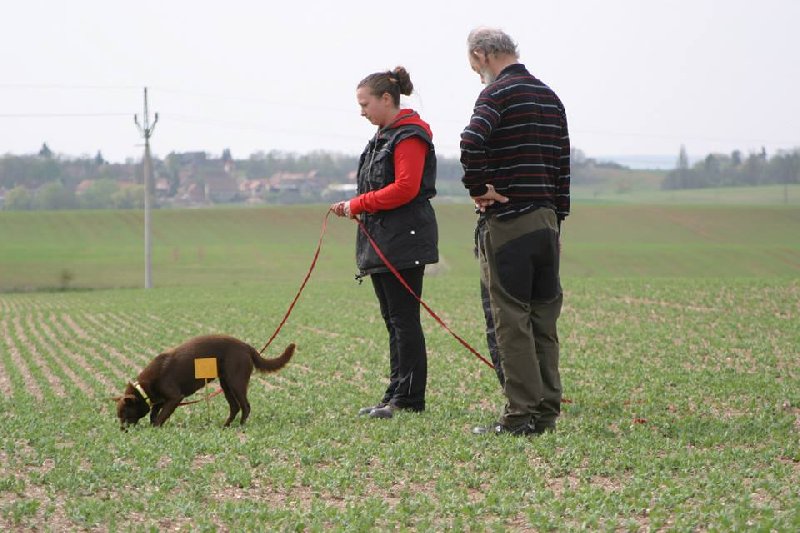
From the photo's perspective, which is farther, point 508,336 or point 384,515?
point 508,336

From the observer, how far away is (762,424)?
24.6 ft

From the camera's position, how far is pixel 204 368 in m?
8.05

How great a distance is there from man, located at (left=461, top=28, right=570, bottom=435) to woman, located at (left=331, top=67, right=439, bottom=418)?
0.78m

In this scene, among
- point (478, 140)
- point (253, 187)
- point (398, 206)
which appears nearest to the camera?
point (478, 140)

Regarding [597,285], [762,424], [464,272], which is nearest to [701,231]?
[464,272]

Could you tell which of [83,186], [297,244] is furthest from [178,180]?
[297,244]

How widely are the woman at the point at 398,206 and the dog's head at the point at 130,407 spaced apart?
1.73 metres

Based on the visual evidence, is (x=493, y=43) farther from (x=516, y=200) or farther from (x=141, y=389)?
(x=141, y=389)

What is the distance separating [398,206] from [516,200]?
108 cm

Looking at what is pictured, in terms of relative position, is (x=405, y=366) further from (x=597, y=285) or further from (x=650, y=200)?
(x=650, y=200)

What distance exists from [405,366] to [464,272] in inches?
1837

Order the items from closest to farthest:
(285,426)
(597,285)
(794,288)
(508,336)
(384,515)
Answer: (384,515) < (508,336) < (285,426) < (794,288) < (597,285)

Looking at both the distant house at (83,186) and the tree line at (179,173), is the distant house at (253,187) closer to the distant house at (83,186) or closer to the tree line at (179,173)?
the tree line at (179,173)

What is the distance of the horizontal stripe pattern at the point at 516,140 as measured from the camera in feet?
22.5
